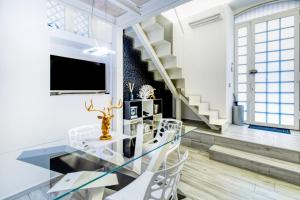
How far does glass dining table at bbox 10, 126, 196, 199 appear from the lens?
4.22 ft

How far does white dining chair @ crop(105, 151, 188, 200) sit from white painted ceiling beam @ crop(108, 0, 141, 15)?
6.98 ft

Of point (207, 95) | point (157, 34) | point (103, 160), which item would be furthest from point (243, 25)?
point (103, 160)

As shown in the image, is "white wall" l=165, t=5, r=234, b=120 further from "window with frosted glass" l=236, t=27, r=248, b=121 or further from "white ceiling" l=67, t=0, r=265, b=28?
"white ceiling" l=67, t=0, r=265, b=28

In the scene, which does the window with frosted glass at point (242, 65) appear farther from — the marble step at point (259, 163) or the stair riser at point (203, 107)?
the marble step at point (259, 163)

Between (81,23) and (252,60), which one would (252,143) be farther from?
(81,23)

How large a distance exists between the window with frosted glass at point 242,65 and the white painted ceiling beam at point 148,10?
7.66 ft

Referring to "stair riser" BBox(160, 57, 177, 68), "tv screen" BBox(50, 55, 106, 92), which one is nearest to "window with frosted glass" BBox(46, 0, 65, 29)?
"tv screen" BBox(50, 55, 106, 92)

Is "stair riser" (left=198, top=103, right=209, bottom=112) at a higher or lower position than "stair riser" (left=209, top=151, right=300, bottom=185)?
higher

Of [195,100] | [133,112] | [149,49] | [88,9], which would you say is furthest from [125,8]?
[195,100]

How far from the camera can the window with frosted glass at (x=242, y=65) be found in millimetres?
3673

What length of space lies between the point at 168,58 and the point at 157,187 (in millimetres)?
2862

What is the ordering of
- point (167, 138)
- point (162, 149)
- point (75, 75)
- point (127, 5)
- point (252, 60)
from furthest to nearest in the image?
point (252, 60)
point (75, 75)
point (127, 5)
point (167, 138)
point (162, 149)

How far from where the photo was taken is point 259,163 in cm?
231

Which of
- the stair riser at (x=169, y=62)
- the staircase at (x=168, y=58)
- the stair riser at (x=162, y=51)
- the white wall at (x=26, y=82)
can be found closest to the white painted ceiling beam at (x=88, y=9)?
the white wall at (x=26, y=82)
